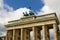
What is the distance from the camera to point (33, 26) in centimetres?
4588

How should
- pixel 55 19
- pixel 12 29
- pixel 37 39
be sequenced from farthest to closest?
pixel 12 29 < pixel 37 39 < pixel 55 19

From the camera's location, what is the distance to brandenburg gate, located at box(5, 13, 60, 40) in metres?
43.8

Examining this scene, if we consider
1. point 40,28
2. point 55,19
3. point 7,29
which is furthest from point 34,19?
point 7,29

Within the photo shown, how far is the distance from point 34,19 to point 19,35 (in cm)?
820

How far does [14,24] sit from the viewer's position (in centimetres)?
4875

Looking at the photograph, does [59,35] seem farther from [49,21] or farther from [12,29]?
[12,29]

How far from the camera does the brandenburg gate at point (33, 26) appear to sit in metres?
43.8

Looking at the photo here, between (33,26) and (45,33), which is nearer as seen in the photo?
(45,33)

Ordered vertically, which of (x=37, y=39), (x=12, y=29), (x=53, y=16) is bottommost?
(x=37, y=39)

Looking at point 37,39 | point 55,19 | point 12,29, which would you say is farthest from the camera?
point 12,29

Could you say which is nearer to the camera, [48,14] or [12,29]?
[48,14]

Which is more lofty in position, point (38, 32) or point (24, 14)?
point (24, 14)

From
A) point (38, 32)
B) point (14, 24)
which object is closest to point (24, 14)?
point (14, 24)

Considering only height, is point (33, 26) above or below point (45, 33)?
above
